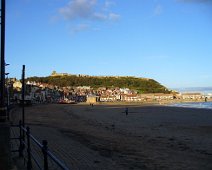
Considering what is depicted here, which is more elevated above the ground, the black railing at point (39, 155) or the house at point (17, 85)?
the house at point (17, 85)

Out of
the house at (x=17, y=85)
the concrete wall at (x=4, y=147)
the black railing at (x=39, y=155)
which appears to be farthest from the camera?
the house at (x=17, y=85)

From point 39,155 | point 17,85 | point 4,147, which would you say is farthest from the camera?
point 17,85

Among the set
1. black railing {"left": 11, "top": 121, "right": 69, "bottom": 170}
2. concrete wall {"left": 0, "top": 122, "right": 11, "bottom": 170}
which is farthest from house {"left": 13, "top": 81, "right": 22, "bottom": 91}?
concrete wall {"left": 0, "top": 122, "right": 11, "bottom": 170}

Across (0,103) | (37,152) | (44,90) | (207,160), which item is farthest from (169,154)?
(44,90)

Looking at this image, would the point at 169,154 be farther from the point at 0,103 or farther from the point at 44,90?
the point at 44,90

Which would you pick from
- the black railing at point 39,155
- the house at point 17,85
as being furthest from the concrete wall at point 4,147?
the house at point 17,85

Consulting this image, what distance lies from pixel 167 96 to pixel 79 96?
35157 mm

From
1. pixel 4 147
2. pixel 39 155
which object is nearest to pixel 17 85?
pixel 39 155

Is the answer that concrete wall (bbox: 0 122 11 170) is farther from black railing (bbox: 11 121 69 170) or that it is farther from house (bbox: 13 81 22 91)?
house (bbox: 13 81 22 91)

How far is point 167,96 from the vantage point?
536ft

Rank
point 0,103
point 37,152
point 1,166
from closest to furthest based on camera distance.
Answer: point 1,166 < point 0,103 < point 37,152

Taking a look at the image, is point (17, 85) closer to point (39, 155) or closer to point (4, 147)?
point (39, 155)

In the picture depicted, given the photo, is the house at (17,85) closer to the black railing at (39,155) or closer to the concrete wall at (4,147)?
the black railing at (39,155)

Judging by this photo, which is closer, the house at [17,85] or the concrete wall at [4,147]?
the concrete wall at [4,147]
